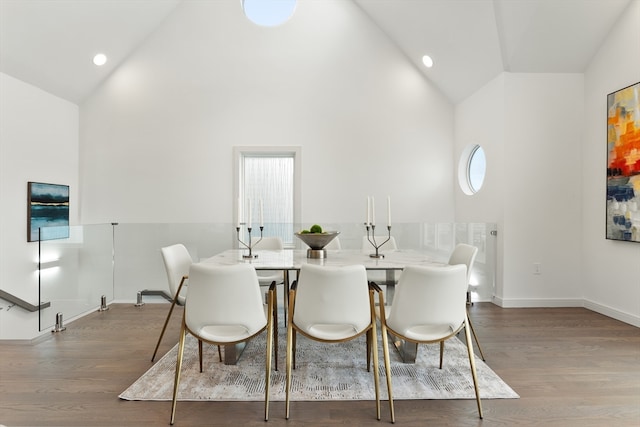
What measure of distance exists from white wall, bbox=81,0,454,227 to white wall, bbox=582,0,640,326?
2531mm

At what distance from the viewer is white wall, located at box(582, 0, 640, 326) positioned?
3.45 m

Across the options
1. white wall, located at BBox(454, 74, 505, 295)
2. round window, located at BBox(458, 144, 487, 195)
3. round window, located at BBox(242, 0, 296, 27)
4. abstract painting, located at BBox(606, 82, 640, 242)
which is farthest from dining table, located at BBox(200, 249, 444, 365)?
round window, located at BBox(242, 0, 296, 27)

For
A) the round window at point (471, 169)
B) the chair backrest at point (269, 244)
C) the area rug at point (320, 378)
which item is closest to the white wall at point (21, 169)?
the area rug at point (320, 378)

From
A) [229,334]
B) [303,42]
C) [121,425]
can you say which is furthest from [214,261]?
[303,42]

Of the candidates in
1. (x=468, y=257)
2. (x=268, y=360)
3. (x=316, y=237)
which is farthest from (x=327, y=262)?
(x=468, y=257)

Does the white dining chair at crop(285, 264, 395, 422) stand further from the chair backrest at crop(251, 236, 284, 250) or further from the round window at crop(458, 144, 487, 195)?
the round window at crop(458, 144, 487, 195)

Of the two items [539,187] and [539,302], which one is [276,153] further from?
[539,302]

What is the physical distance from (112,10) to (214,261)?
3302 mm

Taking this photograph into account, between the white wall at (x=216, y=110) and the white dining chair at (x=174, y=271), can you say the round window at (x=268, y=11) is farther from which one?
the white dining chair at (x=174, y=271)

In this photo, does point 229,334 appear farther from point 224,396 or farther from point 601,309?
point 601,309

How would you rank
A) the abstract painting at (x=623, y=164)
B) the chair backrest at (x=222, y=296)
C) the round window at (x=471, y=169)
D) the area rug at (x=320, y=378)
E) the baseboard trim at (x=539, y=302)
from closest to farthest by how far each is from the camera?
the chair backrest at (x=222, y=296), the area rug at (x=320, y=378), the abstract painting at (x=623, y=164), the baseboard trim at (x=539, y=302), the round window at (x=471, y=169)

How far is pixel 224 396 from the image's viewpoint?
2117mm

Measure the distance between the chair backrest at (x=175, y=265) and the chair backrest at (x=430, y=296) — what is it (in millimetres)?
1558

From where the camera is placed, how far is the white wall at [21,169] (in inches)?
150
